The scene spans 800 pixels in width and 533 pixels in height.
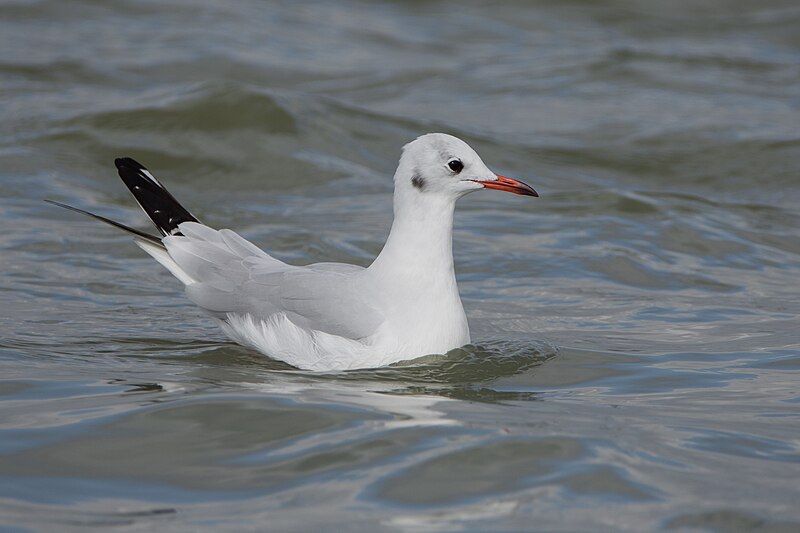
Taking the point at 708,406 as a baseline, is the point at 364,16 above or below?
above

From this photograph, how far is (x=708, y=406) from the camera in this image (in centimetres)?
546

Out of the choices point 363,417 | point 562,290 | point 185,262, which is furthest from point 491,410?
point 562,290

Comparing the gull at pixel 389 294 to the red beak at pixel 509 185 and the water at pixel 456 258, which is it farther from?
the water at pixel 456 258

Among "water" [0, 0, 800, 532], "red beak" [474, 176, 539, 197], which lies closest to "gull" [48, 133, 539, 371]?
"red beak" [474, 176, 539, 197]

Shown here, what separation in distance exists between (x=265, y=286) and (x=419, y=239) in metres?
0.79

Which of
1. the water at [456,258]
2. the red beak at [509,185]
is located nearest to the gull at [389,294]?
the red beak at [509,185]

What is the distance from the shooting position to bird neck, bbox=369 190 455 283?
5934mm

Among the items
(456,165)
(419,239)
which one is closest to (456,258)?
(419,239)

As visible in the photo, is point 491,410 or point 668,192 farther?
point 668,192

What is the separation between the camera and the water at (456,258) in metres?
4.37

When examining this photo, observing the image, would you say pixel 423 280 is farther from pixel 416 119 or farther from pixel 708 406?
pixel 416 119

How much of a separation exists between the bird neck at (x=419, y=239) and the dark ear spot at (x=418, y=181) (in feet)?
0.11

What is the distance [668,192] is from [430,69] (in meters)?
4.56

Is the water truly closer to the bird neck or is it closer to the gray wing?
the gray wing
